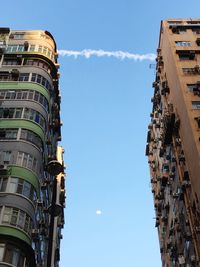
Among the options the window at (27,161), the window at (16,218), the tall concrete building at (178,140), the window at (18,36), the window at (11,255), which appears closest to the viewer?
the window at (11,255)

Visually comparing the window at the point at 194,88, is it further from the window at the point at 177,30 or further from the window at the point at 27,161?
the window at the point at 27,161

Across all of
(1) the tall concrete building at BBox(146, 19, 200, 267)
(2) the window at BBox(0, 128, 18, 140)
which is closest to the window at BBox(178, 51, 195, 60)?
(1) the tall concrete building at BBox(146, 19, 200, 267)

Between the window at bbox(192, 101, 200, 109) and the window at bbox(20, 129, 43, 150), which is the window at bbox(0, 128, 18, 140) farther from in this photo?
the window at bbox(192, 101, 200, 109)

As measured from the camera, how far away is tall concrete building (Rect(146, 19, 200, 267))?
36594mm

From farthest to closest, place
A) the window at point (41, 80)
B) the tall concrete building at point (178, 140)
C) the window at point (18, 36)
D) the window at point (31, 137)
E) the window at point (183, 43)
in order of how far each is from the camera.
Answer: the window at point (183, 43), the window at point (18, 36), the window at point (41, 80), the tall concrete building at point (178, 140), the window at point (31, 137)

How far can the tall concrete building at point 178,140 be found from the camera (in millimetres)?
36594

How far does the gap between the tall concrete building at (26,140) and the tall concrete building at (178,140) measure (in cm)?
1102

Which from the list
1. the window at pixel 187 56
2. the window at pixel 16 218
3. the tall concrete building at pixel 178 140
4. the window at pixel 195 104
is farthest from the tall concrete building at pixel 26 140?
the window at pixel 187 56

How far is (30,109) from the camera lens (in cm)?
3509

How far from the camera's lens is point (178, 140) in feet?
139

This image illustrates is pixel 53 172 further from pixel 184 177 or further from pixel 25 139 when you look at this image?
pixel 184 177

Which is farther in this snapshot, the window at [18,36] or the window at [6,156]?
the window at [18,36]

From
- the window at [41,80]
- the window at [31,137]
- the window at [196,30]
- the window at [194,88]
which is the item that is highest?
the window at [196,30]

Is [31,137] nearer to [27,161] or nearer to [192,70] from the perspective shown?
[27,161]
